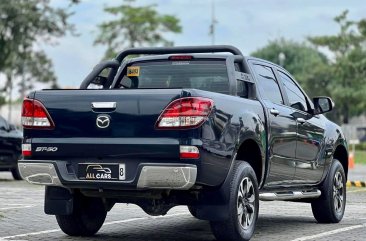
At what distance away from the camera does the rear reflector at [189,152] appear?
25.4 feet

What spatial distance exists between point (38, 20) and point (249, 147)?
32170mm

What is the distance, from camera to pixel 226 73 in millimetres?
9344

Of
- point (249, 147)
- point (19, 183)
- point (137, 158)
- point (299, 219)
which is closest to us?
point (137, 158)

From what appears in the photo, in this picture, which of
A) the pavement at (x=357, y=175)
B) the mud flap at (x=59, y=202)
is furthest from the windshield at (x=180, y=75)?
the pavement at (x=357, y=175)

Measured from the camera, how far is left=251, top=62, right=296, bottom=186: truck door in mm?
9453

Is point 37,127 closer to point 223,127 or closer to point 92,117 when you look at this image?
point 92,117

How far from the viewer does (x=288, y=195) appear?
9812mm

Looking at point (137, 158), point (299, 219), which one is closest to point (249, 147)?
point (137, 158)

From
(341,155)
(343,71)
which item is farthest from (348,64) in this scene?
(341,155)

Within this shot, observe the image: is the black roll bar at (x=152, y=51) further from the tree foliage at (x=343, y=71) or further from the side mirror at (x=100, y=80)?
the tree foliage at (x=343, y=71)

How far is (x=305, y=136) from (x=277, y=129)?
90cm

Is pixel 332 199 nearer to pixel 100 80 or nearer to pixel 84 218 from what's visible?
pixel 100 80

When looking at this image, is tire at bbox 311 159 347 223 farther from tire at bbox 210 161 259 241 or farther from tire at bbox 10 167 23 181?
tire at bbox 10 167 23 181

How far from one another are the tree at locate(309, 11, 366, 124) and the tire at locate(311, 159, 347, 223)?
5316 cm
